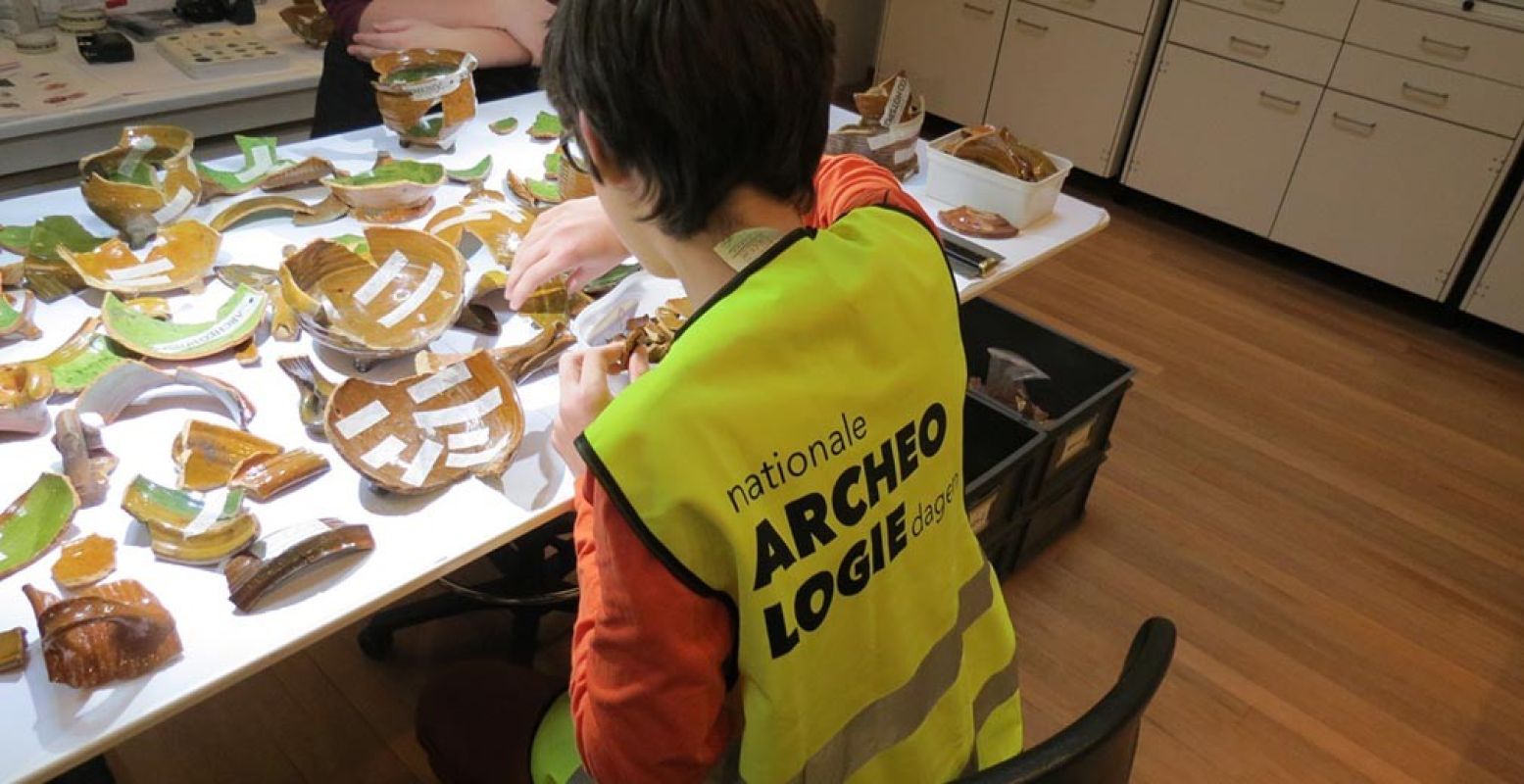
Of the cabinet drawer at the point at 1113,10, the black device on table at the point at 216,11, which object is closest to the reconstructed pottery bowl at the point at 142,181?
the black device on table at the point at 216,11

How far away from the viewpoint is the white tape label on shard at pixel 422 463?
3.42 feet

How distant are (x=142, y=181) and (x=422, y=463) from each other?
0.69 meters

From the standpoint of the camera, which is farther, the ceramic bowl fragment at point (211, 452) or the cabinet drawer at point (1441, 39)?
the cabinet drawer at point (1441, 39)

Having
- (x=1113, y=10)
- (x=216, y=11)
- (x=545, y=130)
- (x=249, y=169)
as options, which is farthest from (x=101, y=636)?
(x=1113, y=10)

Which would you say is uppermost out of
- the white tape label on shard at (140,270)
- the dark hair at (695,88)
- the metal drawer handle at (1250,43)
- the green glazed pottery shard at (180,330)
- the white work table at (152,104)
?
the dark hair at (695,88)

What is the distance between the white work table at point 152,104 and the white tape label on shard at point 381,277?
1.15 metres

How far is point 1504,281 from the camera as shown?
2994 mm

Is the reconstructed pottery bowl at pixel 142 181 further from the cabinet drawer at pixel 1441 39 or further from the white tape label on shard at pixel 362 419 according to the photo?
the cabinet drawer at pixel 1441 39

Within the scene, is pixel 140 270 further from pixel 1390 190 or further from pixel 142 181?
pixel 1390 190

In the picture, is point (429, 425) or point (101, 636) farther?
point (429, 425)

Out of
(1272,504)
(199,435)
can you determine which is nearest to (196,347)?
(199,435)

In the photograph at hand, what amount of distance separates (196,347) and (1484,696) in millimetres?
2224

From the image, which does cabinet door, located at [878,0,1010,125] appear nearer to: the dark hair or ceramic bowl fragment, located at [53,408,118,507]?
the dark hair

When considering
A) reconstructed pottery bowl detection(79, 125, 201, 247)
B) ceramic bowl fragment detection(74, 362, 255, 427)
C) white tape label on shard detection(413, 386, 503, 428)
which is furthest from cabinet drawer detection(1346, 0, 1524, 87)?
ceramic bowl fragment detection(74, 362, 255, 427)
